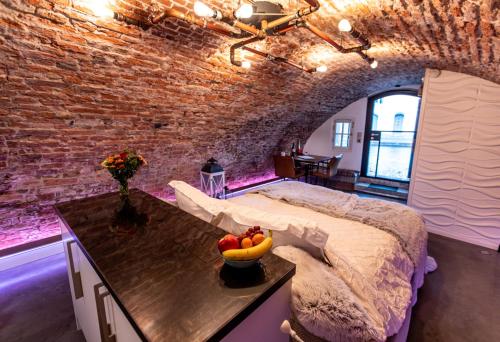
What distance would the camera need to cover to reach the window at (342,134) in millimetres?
6539

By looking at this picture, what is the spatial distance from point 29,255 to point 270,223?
3.17 meters

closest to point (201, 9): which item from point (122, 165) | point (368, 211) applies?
point (122, 165)

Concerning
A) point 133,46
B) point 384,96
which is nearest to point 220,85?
point 133,46

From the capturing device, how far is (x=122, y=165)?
6.07 ft

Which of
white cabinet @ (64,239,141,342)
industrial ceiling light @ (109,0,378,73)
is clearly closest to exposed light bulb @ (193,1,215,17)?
industrial ceiling light @ (109,0,378,73)

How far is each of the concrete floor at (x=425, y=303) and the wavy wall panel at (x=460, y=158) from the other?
637 mm

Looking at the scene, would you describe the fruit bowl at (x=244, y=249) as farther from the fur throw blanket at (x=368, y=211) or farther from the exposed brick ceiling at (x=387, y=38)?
the exposed brick ceiling at (x=387, y=38)

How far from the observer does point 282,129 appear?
5.58 meters

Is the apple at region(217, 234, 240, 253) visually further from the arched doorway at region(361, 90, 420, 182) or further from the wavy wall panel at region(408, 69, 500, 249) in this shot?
the arched doorway at region(361, 90, 420, 182)

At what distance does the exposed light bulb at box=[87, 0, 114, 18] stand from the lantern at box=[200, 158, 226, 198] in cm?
273

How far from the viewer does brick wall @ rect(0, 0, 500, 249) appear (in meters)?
1.93

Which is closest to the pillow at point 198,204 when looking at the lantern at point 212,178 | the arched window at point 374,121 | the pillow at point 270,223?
the pillow at point 270,223

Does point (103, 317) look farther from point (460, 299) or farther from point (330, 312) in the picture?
point (460, 299)

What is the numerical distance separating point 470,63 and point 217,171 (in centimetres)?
387
